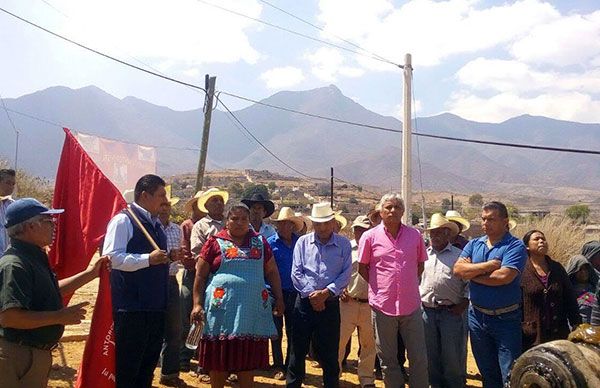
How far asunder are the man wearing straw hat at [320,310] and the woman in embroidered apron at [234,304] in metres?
0.51

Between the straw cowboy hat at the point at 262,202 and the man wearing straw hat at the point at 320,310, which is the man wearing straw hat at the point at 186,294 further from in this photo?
the man wearing straw hat at the point at 320,310

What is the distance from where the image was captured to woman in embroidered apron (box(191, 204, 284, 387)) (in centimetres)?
438

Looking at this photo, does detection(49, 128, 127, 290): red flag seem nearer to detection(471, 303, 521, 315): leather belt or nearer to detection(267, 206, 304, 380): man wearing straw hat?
detection(267, 206, 304, 380): man wearing straw hat

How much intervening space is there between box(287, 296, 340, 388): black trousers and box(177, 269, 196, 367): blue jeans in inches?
59.9

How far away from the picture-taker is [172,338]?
5.66 meters

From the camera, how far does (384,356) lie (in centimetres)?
500

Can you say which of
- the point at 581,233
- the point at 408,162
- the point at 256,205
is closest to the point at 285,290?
the point at 256,205

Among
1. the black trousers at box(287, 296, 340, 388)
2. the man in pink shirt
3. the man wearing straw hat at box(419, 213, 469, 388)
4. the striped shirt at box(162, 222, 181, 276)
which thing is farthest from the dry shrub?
the striped shirt at box(162, 222, 181, 276)

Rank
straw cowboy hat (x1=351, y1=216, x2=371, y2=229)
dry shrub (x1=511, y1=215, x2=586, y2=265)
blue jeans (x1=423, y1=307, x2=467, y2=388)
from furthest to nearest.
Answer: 1. dry shrub (x1=511, y1=215, x2=586, y2=265)
2. straw cowboy hat (x1=351, y1=216, x2=371, y2=229)
3. blue jeans (x1=423, y1=307, x2=467, y2=388)

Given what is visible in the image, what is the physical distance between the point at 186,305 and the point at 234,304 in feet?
6.38

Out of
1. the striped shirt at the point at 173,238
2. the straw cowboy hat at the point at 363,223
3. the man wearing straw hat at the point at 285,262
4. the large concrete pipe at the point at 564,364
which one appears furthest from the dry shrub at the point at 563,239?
the large concrete pipe at the point at 564,364

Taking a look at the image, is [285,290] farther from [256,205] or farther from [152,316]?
[152,316]

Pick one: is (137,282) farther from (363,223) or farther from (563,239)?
(563,239)

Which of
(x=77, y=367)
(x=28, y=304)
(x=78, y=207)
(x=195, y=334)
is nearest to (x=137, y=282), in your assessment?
(x=195, y=334)
